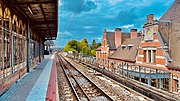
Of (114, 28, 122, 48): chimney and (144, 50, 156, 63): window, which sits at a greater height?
(114, 28, 122, 48): chimney

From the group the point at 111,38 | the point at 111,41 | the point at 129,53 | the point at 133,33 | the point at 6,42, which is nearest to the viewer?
the point at 6,42

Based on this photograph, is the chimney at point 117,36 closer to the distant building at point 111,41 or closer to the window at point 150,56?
the distant building at point 111,41

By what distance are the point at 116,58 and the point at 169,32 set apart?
1140 centimetres

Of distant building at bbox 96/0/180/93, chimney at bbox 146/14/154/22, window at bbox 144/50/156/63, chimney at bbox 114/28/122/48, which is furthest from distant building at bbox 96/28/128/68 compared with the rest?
chimney at bbox 146/14/154/22

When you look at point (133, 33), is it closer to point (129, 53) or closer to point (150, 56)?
point (129, 53)

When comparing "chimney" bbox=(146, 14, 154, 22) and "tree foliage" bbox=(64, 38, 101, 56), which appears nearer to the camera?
"chimney" bbox=(146, 14, 154, 22)

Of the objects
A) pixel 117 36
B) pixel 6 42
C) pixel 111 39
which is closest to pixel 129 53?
pixel 117 36

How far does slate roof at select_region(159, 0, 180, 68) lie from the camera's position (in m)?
16.7

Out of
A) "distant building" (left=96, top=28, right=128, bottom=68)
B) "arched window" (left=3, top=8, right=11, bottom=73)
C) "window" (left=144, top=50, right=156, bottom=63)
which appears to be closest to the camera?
"arched window" (left=3, top=8, right=11, bottom=73)

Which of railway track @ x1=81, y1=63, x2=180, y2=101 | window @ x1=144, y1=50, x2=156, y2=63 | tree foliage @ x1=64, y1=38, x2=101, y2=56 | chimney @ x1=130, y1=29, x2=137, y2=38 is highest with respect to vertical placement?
chimney @ x1=130, y1=29, x2=137, y2=38

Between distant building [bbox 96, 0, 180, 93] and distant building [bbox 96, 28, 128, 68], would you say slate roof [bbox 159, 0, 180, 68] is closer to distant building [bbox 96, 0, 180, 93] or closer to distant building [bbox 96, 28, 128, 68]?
distant building [bbox 96, 0, 180, 93]

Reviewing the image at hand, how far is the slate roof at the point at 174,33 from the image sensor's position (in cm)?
1670

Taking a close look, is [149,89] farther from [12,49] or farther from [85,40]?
[85,40]

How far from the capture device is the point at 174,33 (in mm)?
18266
